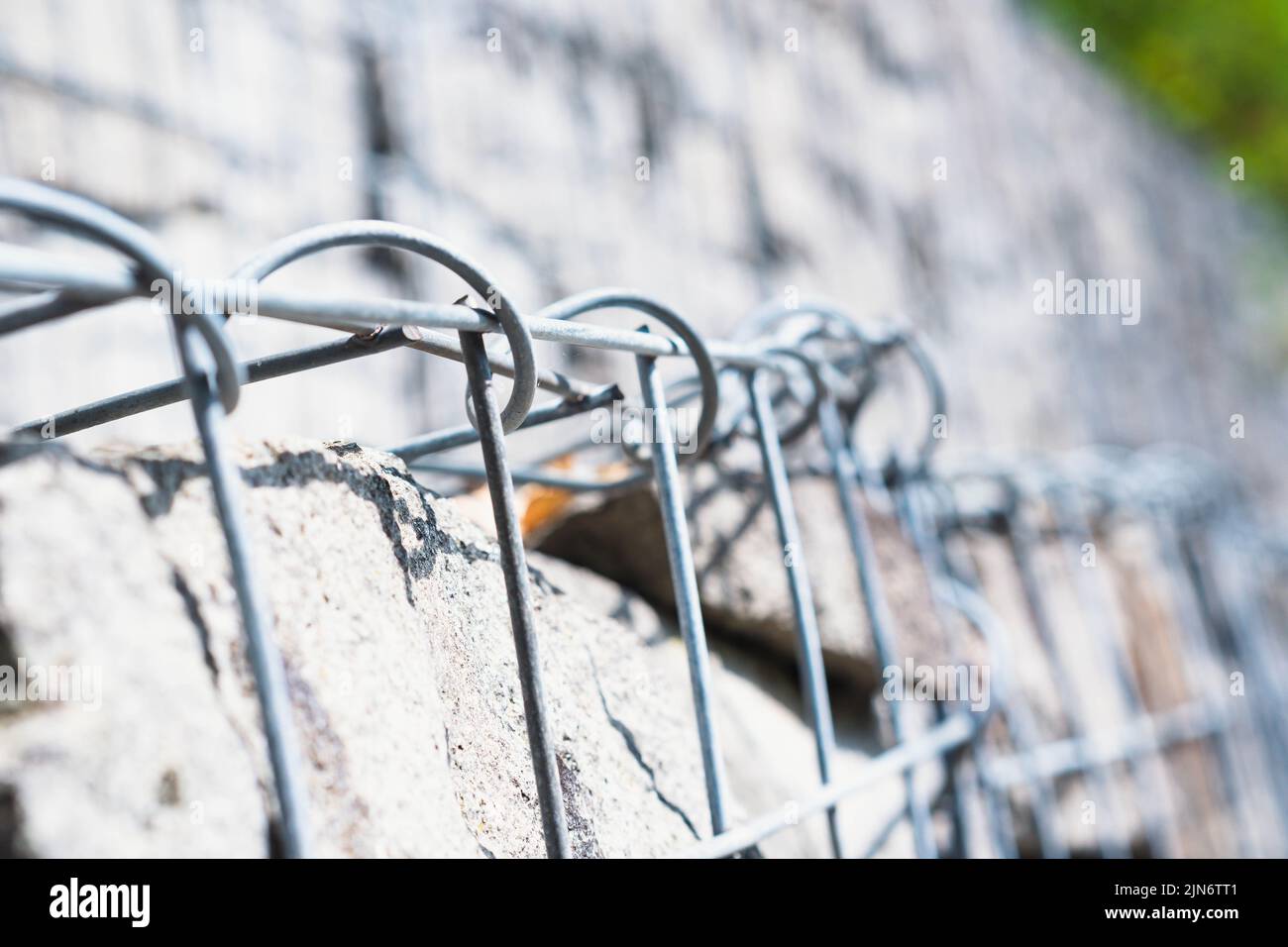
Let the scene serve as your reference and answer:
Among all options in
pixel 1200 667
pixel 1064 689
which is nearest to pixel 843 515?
pixel 1064 689

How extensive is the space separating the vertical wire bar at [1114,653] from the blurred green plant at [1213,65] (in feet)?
9.69

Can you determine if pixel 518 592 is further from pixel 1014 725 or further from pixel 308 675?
pixel 1014 725

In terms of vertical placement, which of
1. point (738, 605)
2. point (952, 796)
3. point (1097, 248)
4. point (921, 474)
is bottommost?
point (952, 796)

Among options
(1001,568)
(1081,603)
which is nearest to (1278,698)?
(1081,603)

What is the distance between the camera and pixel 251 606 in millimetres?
263

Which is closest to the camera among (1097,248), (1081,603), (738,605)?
(738,605)

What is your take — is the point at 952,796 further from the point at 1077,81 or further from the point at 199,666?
the point at 1077,81

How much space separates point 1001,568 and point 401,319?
87cm

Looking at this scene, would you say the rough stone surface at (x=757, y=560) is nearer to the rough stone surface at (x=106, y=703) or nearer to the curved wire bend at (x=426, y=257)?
the curved wire bend at (x=426, y=257)

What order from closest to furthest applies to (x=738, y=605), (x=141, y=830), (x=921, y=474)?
(x=141, y=830) < (x=738, y=605) < (x=921, y=474)

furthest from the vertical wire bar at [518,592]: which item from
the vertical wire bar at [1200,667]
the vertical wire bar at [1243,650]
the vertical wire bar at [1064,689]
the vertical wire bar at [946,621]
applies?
the vertical wire bar at [1243,650]

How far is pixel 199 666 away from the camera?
0.96ft

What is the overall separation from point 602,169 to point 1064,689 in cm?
87

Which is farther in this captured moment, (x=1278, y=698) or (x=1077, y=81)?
(x=1077, y=81)
